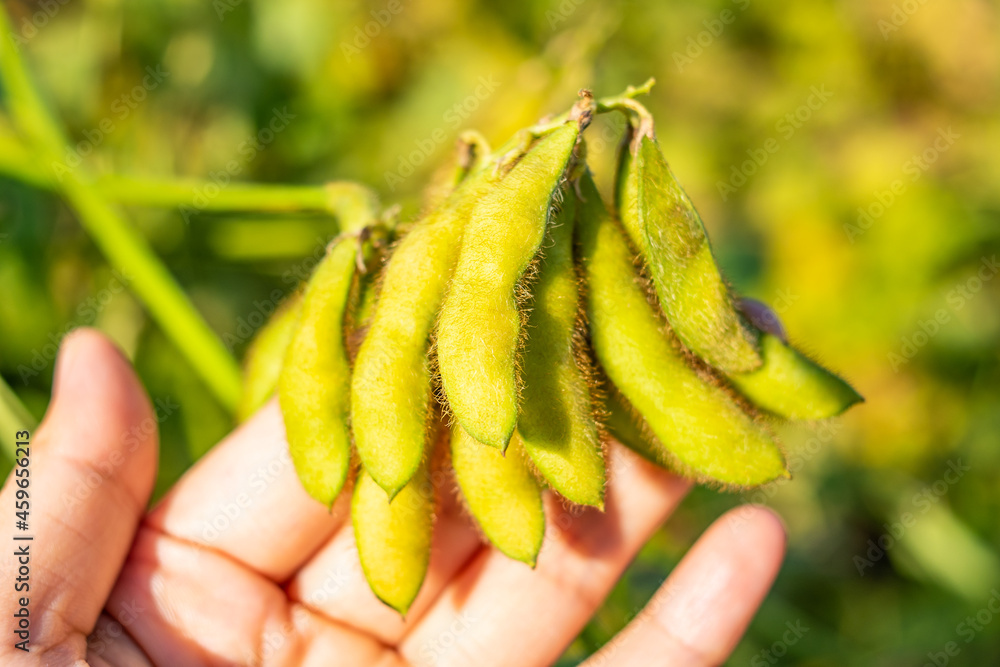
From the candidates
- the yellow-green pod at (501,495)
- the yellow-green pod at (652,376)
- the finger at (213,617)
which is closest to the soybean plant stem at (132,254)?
the finger at (213,617)

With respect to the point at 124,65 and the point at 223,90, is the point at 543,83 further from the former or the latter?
the point at 124,65

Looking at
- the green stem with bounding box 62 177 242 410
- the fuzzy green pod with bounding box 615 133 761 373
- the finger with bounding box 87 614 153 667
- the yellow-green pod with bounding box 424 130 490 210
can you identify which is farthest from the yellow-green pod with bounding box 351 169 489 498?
the green stem with bounding box 62 177 242 410

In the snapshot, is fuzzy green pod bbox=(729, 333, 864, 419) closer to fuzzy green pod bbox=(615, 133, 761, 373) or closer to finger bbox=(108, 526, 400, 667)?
fuzzy green pod bbox=(615, 133, 761, 373)

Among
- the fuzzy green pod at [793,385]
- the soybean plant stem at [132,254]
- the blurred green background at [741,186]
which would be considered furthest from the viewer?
Result: the blurred green background at [741,186]

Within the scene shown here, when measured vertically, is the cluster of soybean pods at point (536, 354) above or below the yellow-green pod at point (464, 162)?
below

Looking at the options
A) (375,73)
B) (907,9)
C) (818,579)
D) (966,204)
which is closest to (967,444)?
(818,579)

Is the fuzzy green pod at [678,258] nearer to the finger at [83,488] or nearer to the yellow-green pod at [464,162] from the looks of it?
the yellow-green pod at [464,162]

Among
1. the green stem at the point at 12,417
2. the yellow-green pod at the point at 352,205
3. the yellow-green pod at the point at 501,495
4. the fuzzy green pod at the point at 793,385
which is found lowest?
the yellow-green pod at the point at 501,495
